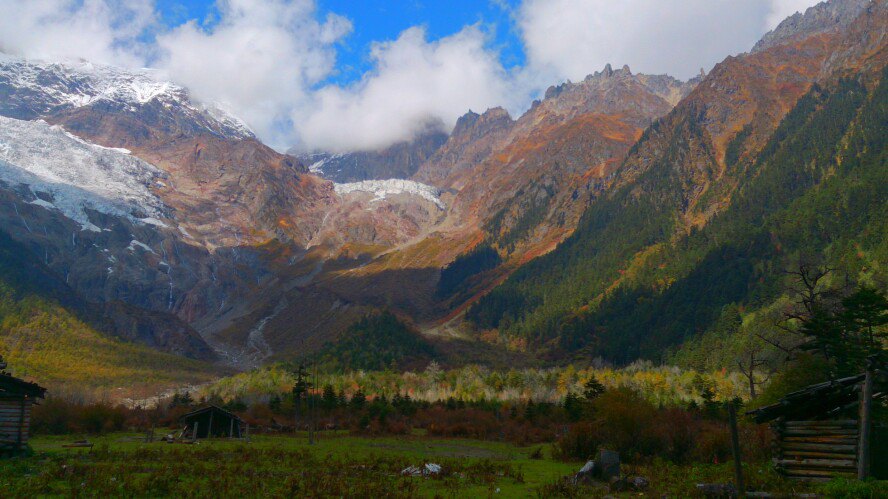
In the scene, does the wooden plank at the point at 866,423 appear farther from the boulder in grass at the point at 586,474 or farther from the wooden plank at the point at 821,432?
the boulder in grass at the point at 586,474

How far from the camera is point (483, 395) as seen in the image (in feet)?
390

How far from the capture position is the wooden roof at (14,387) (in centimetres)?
3688

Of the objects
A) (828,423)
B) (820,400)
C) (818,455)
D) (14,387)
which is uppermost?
(14,387)

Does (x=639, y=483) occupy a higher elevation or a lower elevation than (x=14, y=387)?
lower

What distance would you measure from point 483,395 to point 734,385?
43.9m

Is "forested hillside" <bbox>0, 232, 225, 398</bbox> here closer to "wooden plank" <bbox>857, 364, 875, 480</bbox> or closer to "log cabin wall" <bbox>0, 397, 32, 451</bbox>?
"log cabin wall" <bbox>0, 397, 32, 451</bbox>

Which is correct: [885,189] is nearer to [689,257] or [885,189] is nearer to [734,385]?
[689,257]

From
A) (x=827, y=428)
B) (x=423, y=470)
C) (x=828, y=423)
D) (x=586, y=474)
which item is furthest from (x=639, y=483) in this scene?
(x=423, y=470)

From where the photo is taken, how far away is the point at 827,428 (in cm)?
2614

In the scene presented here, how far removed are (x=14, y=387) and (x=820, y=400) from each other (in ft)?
139

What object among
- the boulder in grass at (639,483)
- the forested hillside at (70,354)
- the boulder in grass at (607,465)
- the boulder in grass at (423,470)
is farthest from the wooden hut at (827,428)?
the forested hillside at (70,354)

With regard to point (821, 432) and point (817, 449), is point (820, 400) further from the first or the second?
point (817, 449)

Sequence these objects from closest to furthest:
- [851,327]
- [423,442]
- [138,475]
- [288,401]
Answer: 1. [138,475]
2. [851,327]
3. [423,442]
4. [288,401]

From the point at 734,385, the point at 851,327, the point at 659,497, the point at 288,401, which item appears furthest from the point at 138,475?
the point at 734,385
